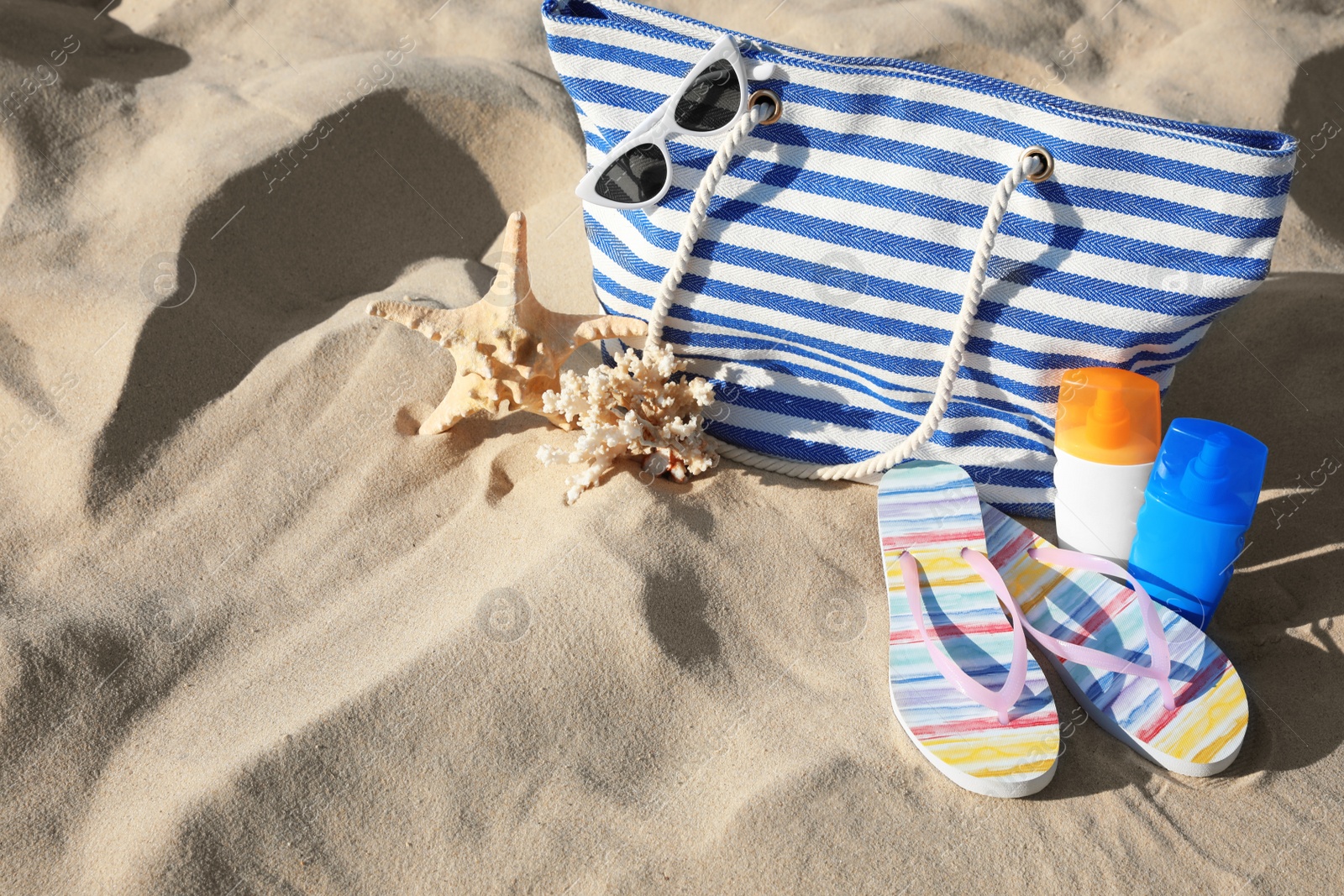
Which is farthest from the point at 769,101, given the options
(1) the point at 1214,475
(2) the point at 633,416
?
(1) the point at 1214,475

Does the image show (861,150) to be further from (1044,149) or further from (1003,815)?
(1003,815)

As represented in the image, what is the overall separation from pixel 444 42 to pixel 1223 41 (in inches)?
110

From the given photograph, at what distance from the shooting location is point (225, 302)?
2443 mm

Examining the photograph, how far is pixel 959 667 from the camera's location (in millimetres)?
1805

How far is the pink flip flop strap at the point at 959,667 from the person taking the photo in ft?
5.51

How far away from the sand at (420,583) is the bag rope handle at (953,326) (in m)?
0.05

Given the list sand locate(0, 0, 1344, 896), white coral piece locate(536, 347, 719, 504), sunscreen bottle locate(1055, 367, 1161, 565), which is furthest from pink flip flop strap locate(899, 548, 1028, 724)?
white coral piece locate(536, 347, 719, 504)

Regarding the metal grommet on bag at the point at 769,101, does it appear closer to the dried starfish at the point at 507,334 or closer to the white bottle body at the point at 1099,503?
the dried starfish at the point at 507,334

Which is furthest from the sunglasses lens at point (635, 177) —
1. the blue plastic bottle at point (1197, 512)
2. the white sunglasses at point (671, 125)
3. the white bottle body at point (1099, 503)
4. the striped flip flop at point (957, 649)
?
the blue plastic bottle at point (1197, 512)

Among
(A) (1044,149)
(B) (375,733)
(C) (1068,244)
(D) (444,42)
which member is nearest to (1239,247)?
(C) (1068,244)

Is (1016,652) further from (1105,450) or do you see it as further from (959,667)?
(1105,450)

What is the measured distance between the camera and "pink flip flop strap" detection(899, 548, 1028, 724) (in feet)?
5.51

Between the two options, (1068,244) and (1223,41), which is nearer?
(1068,244)

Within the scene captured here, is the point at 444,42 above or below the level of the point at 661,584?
above
